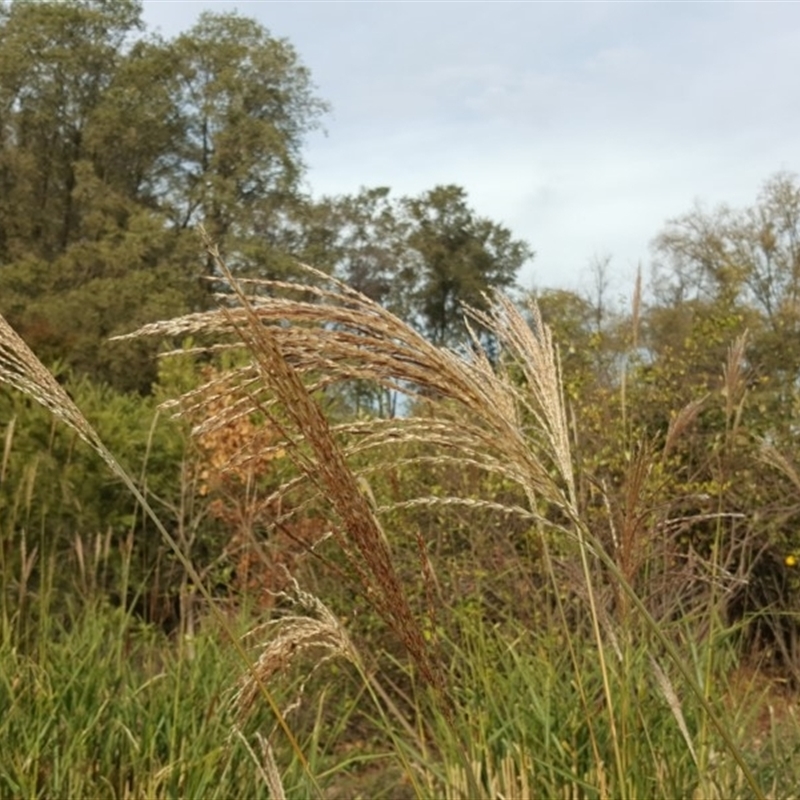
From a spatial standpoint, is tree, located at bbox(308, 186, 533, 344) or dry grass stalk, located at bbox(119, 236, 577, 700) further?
tree, located at bbox(308, 186, 533, 344)

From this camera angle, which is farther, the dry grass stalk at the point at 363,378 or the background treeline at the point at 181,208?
the background treeline at the point at 181,208

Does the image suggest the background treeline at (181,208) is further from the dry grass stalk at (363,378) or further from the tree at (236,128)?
the dry grass stalk at (363,378)

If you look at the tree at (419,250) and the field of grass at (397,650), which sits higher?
the tree at (419,250)

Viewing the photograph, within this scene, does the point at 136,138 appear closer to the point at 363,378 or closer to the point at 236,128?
the point at 236,128

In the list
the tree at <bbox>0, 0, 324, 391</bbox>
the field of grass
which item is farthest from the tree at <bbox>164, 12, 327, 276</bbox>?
the field of grass

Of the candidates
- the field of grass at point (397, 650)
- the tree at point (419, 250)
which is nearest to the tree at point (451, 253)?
the tree at point (419, 250)

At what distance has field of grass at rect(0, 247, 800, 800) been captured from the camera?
1.38m

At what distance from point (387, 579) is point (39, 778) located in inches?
93.3

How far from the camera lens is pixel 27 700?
11.5 feet

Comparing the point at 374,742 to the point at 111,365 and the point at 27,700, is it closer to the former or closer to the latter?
the point at 27,700

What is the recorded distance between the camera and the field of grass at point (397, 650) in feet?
4.54

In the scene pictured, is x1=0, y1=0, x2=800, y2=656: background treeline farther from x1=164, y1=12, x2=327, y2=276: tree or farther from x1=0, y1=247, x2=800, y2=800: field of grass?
x1=0, y1=247, x2=800, y2=800: field of grass

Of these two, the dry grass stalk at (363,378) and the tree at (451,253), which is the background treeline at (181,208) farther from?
the dry grass stalk at (363,378)

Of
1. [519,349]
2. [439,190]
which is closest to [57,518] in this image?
[519,349]
